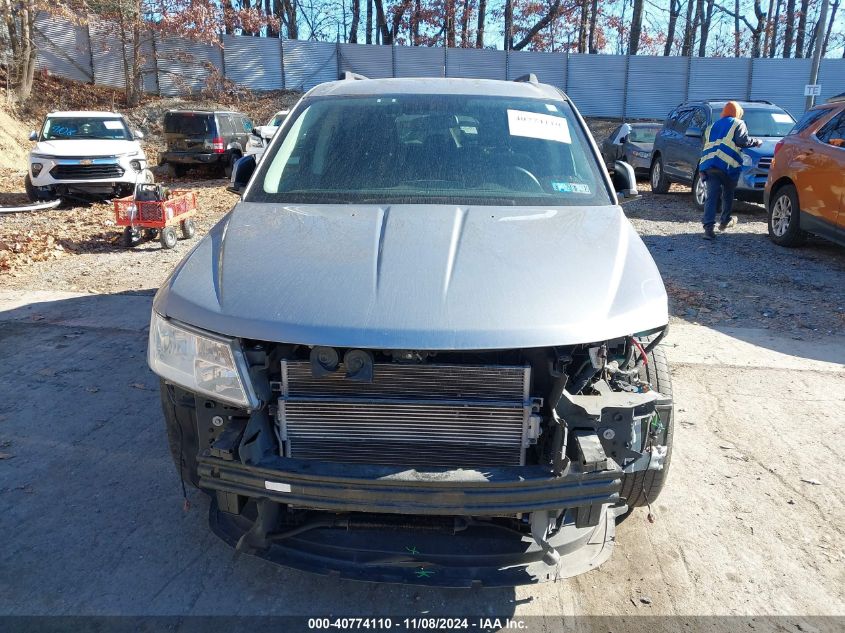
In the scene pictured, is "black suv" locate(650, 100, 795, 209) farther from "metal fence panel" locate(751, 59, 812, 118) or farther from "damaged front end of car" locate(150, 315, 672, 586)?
"metal fence panel" locate(751, 59, 812, 118)

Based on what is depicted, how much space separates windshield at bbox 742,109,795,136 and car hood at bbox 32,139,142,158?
10.9 meters

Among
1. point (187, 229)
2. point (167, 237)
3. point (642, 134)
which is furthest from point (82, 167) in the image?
point (642, 134)

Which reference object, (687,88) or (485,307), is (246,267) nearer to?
(485,307)

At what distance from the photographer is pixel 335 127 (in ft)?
12.6

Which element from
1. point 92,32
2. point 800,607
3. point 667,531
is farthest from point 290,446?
point 92,32

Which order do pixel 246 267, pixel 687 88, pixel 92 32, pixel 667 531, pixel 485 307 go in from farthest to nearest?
pixel 687 88 → pixel 92 32 → pixel 667 531 → pixel 246 267 → pixel 485 307

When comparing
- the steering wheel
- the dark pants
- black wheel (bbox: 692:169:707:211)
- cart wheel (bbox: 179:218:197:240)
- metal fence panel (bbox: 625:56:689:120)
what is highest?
metal fence panel (bbox: 625:56:689:120)

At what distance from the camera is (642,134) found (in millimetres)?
17250

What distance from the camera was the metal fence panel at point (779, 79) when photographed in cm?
2795

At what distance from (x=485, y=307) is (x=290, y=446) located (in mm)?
849

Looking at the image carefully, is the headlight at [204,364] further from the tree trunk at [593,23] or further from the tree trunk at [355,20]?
the tree trunk at [355,20]

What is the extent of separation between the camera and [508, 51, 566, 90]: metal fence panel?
28.0m

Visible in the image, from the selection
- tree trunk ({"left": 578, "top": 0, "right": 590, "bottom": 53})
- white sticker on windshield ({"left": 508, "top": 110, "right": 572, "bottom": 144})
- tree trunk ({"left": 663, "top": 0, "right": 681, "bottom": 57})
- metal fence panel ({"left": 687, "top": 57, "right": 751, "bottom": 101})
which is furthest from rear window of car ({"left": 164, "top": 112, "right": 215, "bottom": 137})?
tree trunk ({"left": 663, "top": 0, "right": 681, "bottom": 57})

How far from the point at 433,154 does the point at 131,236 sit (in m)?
6.67
